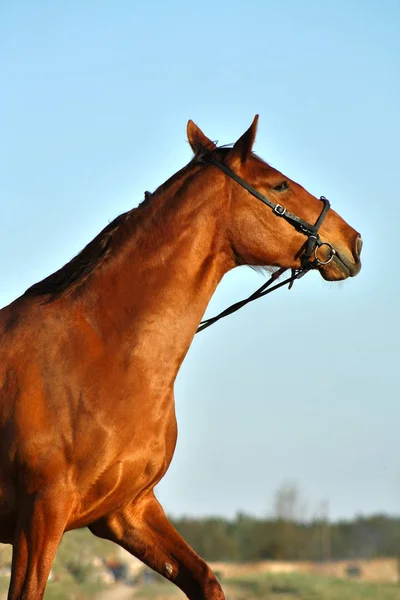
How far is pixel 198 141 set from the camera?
6.68 m

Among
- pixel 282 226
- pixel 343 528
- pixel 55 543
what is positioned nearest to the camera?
pixel 55 543

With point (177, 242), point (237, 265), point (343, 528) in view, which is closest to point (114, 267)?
point (177, 242)

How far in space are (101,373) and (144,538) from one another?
1291 millimetres

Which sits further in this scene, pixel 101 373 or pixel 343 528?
pixel 343 528

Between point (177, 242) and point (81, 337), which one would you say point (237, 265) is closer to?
point (177, 242)

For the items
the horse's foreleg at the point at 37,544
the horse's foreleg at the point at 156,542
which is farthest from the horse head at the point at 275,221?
the horse's foreleg at the point at 37,544

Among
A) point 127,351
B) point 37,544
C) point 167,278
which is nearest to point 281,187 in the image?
point 167,278

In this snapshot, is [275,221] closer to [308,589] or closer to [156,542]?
[156,542]

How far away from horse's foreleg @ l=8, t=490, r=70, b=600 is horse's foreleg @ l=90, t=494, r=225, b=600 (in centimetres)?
79

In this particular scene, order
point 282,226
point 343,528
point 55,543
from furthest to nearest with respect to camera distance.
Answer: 1. point 343,528
2. point 282,226
3. point 55,543

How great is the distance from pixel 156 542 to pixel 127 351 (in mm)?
1383

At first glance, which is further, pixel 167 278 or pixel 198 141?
pixel 198 141

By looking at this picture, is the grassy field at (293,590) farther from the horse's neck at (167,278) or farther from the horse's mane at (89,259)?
the horse's mane at (89,259)

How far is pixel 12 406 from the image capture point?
581cm
